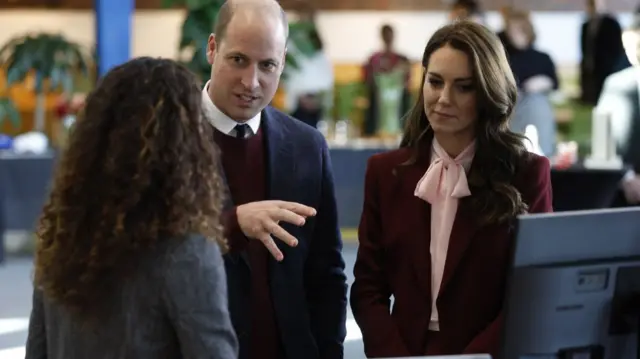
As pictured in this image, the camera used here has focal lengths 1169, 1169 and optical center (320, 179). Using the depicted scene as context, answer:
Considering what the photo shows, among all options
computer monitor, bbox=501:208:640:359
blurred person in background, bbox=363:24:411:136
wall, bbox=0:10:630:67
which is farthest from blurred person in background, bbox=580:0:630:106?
computer monitor, bbox=501:208:640:359

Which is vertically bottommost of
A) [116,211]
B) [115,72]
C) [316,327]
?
[316,327]

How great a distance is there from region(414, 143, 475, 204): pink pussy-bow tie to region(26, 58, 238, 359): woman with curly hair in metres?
0.53

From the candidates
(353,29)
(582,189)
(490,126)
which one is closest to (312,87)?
(353,29)

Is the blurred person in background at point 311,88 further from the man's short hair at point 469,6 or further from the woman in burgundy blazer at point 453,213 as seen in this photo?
the woman in burgundy blazer at point 453,213

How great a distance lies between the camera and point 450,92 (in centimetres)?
222

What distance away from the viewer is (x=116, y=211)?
1.82 metres

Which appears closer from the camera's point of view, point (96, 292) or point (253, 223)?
point (96, 292)

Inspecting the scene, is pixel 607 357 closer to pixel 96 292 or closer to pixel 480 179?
pixel 480 179

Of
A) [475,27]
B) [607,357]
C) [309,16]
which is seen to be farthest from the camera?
[309,16]

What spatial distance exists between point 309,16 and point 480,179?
23.8 ft

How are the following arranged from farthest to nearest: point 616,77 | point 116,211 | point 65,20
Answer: point 65,20, point 616,77, point 116,211

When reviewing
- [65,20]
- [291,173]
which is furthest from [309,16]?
[291,173]

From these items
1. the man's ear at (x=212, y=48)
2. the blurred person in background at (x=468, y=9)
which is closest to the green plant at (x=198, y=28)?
the blurred person in background at (x=468, y=9)

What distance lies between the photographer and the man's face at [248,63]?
87.0 inches
